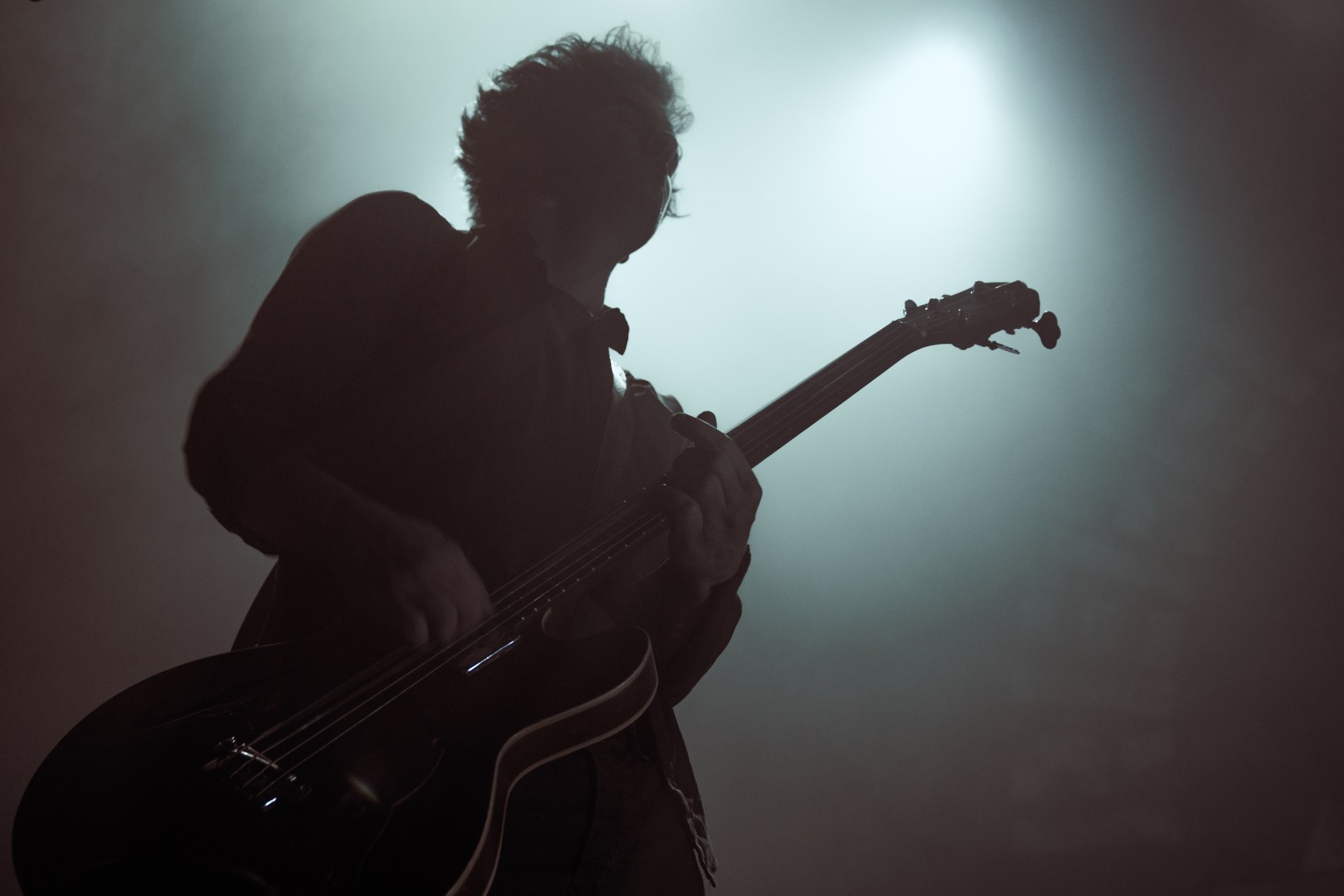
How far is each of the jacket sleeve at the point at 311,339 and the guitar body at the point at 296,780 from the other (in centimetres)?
21

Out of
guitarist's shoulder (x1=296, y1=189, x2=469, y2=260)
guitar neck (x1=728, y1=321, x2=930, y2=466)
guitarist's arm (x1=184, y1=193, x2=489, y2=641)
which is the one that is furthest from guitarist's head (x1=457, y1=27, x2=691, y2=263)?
guitar neck (x1=728, y1=321, x2=930, y2=466)

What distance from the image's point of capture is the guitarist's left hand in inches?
33.1

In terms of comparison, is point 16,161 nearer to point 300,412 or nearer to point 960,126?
point 300,412

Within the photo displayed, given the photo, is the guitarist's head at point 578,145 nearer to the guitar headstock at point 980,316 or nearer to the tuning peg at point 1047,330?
the guitar headstock at point 980,316

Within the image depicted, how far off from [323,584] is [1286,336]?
106 inches

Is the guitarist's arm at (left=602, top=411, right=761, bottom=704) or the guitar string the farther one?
the guitarist's arm at (left=602, top=411, right=761, bottom=704)

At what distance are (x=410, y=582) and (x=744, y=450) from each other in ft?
1.73

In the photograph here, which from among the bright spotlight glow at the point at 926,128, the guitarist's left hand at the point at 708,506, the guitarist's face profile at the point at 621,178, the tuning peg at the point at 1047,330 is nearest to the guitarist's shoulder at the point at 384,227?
the guitarist's face profile at the point at 621,178

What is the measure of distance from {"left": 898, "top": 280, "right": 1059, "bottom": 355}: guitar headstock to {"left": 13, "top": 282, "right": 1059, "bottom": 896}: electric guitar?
918 mm

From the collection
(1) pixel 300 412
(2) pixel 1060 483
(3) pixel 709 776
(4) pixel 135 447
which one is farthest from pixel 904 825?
(4) pixel 135 447

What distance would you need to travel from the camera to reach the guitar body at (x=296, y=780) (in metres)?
0.48

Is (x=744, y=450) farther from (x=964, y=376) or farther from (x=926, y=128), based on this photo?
(x=926, y=128)

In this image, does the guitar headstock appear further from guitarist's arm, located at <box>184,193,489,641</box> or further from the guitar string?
guitarist's arm, located at <box>184,193,489,641</box>

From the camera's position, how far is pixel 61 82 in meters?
1.60
